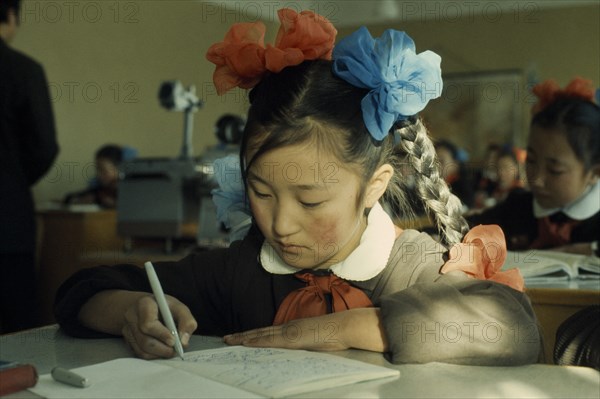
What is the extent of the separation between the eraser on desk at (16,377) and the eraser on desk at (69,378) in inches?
0.9

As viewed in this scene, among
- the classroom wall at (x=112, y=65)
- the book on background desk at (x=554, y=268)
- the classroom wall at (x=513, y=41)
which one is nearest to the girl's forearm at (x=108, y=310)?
the book on background desk at (x=554, y=268)

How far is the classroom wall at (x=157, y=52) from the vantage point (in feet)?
18.8

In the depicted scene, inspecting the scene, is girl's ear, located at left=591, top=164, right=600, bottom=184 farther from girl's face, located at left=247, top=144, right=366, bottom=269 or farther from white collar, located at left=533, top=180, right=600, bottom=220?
girl's face, located at left=247, top=144, right=366, bottom=269

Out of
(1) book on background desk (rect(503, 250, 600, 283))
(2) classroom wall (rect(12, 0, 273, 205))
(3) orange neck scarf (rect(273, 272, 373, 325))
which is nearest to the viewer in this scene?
(3) orange neck scarf (rect(273, 272, 373, 325))

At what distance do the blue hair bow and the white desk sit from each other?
1.16ft

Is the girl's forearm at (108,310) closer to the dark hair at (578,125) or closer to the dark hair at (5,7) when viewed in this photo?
the dark hair at (5,7)

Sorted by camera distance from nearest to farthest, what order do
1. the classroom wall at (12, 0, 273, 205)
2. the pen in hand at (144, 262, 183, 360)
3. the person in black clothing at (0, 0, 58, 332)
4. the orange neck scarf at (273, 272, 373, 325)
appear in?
the pen in hand at (144, 262, 183, 360)
the orange neck scarf at (273, 272, 373, 325)
the person in black clothing at (0, 0, 58, 332)
the classroom wall at (12, 0, 273, 205)

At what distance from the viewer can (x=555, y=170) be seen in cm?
258

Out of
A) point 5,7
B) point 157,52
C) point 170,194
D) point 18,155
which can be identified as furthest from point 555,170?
point 157,52

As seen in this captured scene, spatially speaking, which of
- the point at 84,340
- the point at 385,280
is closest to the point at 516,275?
the point at 385,280

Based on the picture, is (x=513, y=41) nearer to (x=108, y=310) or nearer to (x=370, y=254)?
(x=370, y=254)

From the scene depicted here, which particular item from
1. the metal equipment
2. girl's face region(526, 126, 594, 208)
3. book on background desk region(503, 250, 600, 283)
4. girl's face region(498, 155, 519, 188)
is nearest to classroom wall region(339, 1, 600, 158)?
girl's face region(498, 155, 519, 188)

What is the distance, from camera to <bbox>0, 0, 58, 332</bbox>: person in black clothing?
8.36 feet

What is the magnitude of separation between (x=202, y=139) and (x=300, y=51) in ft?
20.4
